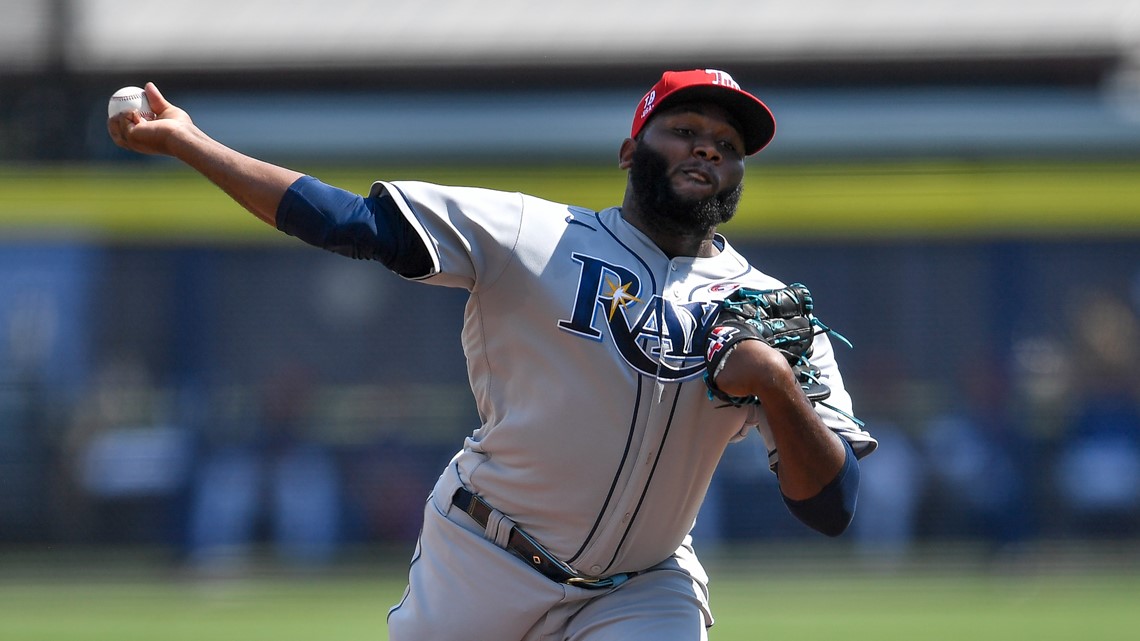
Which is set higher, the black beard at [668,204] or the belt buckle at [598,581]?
the black beard at [668,204]

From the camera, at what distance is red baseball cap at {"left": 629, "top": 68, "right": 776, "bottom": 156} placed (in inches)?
125

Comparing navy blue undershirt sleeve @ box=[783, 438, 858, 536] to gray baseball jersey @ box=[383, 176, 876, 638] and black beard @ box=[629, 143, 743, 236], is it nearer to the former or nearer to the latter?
gray baseball jersey @ box=[383, 176, 876, 638]

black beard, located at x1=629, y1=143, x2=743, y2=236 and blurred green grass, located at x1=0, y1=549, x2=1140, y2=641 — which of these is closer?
black beard, located at x1=629, y1=143, x2=743, y2=236

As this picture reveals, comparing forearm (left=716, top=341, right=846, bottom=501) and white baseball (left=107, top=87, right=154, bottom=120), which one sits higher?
white baseball (left=107, top=87, right=154, bottom=120)

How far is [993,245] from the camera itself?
11227mm

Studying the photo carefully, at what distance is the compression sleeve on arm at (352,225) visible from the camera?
108 inches

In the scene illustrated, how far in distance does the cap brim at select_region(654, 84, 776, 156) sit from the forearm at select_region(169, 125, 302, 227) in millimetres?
956

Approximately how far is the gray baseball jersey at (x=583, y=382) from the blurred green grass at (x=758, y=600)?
4206 millimetres

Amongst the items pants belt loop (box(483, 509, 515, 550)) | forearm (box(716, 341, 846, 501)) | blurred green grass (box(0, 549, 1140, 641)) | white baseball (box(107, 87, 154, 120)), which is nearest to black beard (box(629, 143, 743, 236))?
forearm (box(716, 341, 846, 501))

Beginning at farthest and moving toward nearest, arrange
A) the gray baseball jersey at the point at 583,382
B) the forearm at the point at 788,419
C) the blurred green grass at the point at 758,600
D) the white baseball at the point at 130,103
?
the blurred green grass at the point at 758,600
the gray baseball jersey at the point at 583,382
the white baseball at the point at 130,103
the forearm at the point at 788,419

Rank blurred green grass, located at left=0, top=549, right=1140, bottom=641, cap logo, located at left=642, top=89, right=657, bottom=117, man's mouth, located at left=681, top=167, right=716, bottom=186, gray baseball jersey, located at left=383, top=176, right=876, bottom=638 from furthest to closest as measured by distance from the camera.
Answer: blurred green grass, located at left=0, top=549, right=1140, bottom=641, cap logo, located at left=642, top=89, right=657, bottom=117, man's mouth, located at left=681, top=167, right=716, bottom=186, gray baseball jersey, located at left=383, top=176, right=876, bottom=638

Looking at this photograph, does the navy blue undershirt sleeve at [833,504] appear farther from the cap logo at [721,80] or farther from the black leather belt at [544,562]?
the cap logo at [721,80]

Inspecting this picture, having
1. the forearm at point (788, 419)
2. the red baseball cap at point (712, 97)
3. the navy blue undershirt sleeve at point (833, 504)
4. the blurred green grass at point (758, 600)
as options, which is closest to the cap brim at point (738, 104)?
the red baseball cap at point (712, 97)

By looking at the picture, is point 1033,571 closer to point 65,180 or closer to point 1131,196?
point 1131,196
